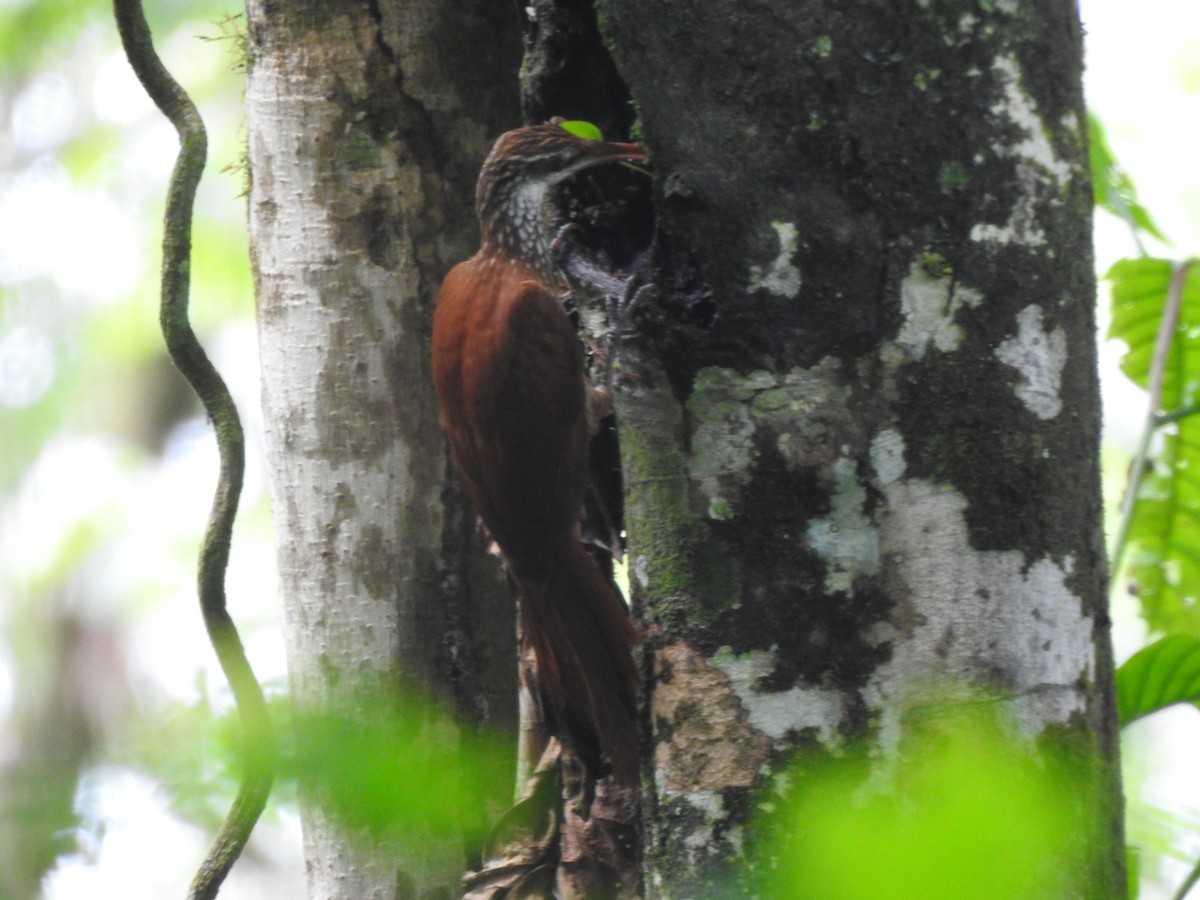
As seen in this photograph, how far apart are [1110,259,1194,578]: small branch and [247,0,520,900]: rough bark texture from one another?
1.01 meters

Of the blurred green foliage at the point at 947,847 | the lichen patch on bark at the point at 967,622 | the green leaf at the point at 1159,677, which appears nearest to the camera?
the blurred green foliage at the point at 947,847

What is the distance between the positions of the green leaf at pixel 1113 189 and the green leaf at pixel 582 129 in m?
0.77

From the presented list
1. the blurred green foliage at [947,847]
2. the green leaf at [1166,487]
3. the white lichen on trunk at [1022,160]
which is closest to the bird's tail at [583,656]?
the white lichen on trunk at [1022,160]

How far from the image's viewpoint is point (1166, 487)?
229 cm

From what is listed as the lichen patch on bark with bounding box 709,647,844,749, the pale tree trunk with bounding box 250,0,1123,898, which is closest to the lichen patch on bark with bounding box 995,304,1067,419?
the pale tree trunk with bounding box 250,0,1123,898

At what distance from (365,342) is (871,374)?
1.00 metres

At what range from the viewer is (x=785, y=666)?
1350 mm

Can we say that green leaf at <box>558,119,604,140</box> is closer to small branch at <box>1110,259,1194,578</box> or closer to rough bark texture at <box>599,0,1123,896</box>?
rough bark texture at <box>599,0,1123,896</box>

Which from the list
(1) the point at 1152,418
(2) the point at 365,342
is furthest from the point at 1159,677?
(2) the point at 365,342

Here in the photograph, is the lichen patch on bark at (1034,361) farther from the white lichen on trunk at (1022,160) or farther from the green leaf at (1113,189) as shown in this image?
the green leaf at (1113,189)

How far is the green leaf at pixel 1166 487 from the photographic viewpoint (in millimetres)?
2248

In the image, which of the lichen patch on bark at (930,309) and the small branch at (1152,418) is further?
the small branch at (1152,418)

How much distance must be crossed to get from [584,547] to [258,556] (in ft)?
20.7

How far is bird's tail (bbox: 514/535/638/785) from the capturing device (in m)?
1.85
